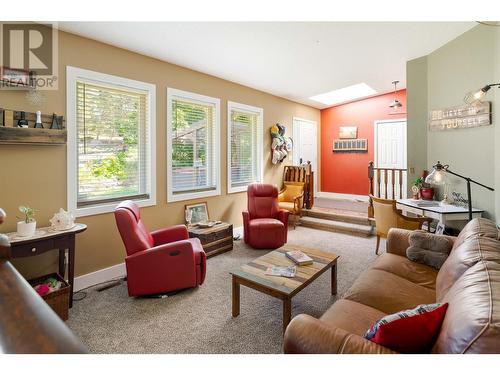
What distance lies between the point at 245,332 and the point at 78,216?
2148 mm

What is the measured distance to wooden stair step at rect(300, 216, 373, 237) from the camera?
193 inches

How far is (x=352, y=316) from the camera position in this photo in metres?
1.63

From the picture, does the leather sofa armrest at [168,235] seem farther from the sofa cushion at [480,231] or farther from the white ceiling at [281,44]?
the sofa cushion at [480,231]

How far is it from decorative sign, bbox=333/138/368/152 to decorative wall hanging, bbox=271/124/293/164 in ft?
6.27

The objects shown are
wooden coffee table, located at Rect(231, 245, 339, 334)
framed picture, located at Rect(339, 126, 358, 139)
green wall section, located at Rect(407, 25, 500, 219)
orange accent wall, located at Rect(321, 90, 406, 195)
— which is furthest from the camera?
framed picture, located at Rect(339, 126, 358, 139)

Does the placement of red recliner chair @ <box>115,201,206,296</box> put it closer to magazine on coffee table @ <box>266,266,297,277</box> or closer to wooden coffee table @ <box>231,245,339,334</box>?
wooden coffee table @ <box>231,245,339,334</box>

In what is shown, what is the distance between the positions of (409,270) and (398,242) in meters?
0.44

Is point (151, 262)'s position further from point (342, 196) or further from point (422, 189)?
point (342, 196)

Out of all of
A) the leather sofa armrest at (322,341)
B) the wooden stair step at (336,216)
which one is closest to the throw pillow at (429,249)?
the leather sofa armrest at (322,341)

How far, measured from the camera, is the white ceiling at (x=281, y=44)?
9.49 feet

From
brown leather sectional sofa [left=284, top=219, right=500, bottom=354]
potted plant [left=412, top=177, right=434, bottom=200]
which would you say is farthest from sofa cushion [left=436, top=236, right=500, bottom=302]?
potted plant [left=412, top=177, right=434, bottom=200]

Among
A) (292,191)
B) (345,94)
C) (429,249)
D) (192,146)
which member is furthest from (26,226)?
(345,94)
